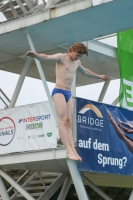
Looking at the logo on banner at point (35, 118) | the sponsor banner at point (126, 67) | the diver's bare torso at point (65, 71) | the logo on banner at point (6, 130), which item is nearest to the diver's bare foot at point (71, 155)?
the diver's bare torso at point (65, 71)

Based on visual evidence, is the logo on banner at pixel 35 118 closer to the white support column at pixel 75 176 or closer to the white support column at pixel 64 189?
the white support column at pixel 75 176

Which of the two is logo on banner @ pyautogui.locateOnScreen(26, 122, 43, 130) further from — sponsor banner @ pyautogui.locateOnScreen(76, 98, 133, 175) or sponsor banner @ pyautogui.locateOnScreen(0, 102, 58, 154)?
sponsor banner @ pyautogui.locateOnScreen(76, 98, 133, 175)

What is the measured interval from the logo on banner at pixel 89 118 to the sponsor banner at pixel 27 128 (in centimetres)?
85

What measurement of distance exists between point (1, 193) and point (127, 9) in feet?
25.5

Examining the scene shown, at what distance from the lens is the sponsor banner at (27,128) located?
18.5 meters

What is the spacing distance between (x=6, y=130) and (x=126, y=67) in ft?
14.6

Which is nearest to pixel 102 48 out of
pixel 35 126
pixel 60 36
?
pixel 60 36

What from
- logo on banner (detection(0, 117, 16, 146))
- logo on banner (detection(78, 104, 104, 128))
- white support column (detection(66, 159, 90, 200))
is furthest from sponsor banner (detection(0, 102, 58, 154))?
logo on banner (detection(78, 104, 104, 128))

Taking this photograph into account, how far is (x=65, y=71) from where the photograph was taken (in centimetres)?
1373

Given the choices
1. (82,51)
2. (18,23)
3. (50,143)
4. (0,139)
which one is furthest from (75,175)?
(82,51)

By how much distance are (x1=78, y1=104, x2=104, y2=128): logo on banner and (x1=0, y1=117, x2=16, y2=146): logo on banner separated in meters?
2.39

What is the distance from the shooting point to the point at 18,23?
18.8 metres

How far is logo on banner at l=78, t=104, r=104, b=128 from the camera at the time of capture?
59.4 ft

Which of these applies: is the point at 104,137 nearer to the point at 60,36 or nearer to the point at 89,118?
the point at 89,118
